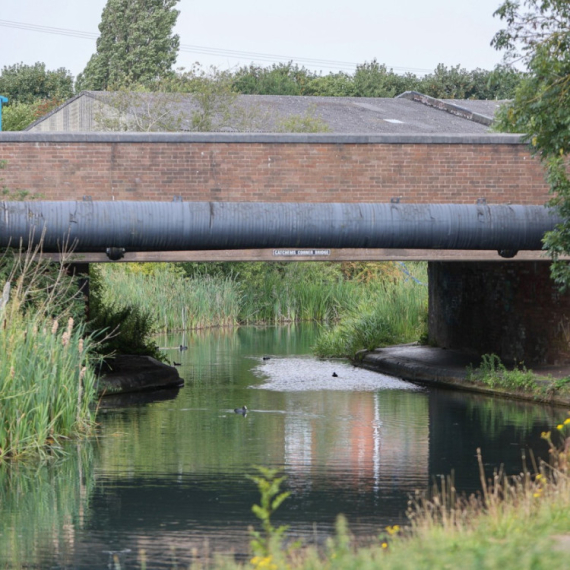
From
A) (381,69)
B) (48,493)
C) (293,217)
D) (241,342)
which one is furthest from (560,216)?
(381,69)

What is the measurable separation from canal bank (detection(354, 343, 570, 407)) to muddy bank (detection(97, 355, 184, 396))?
4.76 meters

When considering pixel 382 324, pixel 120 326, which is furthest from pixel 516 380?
pixel 382 324

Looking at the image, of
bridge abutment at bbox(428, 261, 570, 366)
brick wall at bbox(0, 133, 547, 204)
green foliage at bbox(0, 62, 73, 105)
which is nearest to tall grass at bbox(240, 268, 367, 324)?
bridge abutment at bbox(428, 261, 570, 366)

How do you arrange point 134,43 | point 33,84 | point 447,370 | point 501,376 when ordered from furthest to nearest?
point 33,84
point 134,43
point 447,370
point 501,376

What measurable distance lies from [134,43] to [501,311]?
3784 cm

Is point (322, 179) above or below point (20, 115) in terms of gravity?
below

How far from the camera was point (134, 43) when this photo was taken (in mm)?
54062

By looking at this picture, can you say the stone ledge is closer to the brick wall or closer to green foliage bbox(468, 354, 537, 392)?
the brick wall

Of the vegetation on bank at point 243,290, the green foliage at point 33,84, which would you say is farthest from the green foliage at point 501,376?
the green foliage at point 33,84

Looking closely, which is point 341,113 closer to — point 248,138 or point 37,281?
point 248,138

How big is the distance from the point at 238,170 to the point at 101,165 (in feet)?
6.95

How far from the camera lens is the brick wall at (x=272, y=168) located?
53.2ft

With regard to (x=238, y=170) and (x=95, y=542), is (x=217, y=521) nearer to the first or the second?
(x=95, y=542)

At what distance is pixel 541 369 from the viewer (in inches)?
725
